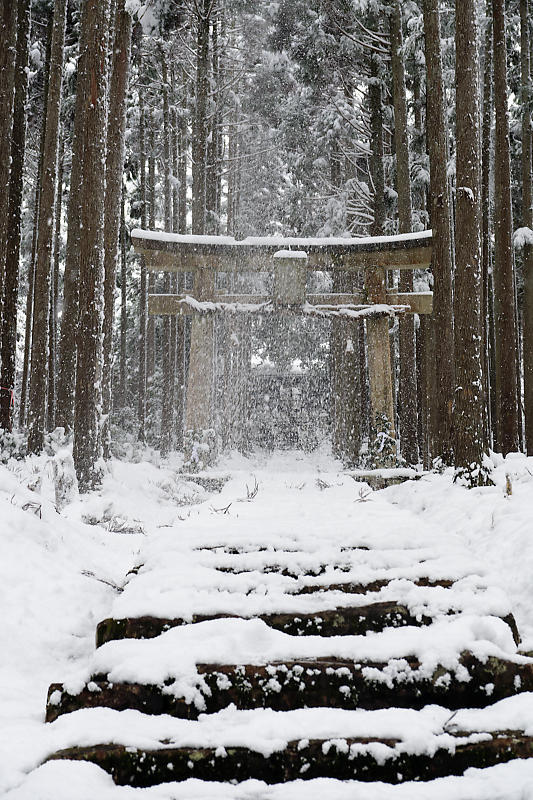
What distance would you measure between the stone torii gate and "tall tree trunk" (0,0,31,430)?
2.44m

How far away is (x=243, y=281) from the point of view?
1152 inches

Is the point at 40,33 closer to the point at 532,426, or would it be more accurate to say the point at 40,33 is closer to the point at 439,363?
the point at 439,363

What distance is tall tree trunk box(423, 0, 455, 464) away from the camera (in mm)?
→ 9156

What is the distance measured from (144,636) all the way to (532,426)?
42.8ft

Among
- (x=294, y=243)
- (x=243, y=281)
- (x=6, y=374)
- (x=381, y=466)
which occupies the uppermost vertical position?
(x=243, y=281)

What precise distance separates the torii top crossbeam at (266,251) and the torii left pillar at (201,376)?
0.50 metres

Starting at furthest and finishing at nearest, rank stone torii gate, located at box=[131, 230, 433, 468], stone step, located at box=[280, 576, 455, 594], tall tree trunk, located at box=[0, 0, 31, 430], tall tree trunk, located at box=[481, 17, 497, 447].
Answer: tall tree trunk, located at box=[481, 17, 497, 447], stone torii gate, located at box=[131, 230, 433, 468], tall tree trunk, located at box=[0, 0, 31, 430], stone step, located at box=[280, 576, 455, 594]

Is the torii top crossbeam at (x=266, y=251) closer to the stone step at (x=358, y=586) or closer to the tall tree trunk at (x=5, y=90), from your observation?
the tall tree trunk at (x=5, y=90)

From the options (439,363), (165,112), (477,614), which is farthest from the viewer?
(165,112)

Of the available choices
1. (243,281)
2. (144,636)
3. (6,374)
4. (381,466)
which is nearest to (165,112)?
(243,281)

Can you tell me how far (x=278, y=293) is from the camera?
42.3 feet

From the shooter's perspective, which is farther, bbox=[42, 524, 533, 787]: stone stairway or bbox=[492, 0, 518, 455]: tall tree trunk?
bbox=[492, 0, 518, 455]: tall tree trunk

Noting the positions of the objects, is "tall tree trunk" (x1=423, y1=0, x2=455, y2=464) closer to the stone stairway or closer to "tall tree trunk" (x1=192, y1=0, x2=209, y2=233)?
the stone stairway

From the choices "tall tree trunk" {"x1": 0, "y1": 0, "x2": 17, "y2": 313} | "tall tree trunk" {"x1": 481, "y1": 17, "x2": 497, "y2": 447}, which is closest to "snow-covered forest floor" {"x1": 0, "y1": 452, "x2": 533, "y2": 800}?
"tall tree trunk" {"x1": 0, "y1": 0, "x2": 17, "y2": 313}
